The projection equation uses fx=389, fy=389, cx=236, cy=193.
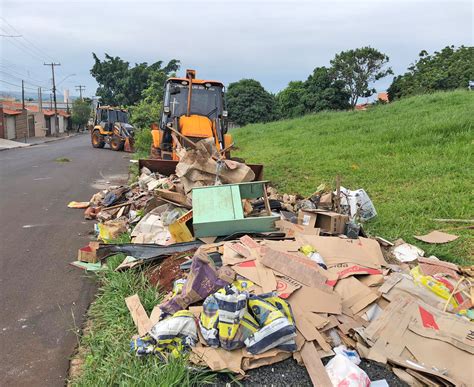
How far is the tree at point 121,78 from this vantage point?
39.1 meters

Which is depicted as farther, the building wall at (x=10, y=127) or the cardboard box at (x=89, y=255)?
the building wall at (x=10, y=127)

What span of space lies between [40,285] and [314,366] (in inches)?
122

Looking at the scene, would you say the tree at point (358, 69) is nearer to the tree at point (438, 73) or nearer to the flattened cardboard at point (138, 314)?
the tree at point (438, 73)

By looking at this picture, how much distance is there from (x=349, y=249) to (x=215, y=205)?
1.63 meters

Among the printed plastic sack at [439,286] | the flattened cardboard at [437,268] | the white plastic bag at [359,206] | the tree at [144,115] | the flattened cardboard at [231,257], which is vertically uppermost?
the tree at [144,115]

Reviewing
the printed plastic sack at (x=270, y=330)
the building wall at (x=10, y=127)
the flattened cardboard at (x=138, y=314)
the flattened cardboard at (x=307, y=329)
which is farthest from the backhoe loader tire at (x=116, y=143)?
the printed plastic sack at (x=270, y=330)

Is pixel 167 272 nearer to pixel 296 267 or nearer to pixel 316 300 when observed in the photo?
pixel 296 267

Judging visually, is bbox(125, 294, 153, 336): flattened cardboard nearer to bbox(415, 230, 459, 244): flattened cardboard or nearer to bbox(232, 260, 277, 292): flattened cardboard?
bbox(232, 260, 277, 292): flattened cardboard

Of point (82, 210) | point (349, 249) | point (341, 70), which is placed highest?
point (341, 70)

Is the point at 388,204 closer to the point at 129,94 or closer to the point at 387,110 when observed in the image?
the point at 387,110

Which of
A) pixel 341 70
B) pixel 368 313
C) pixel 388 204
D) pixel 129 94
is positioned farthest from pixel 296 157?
pixel 129 94

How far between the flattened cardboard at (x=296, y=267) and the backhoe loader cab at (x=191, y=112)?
4.85 meters

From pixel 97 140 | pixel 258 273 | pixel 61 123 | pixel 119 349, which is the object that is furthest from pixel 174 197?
pixel 61 123

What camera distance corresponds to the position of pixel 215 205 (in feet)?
15.5
